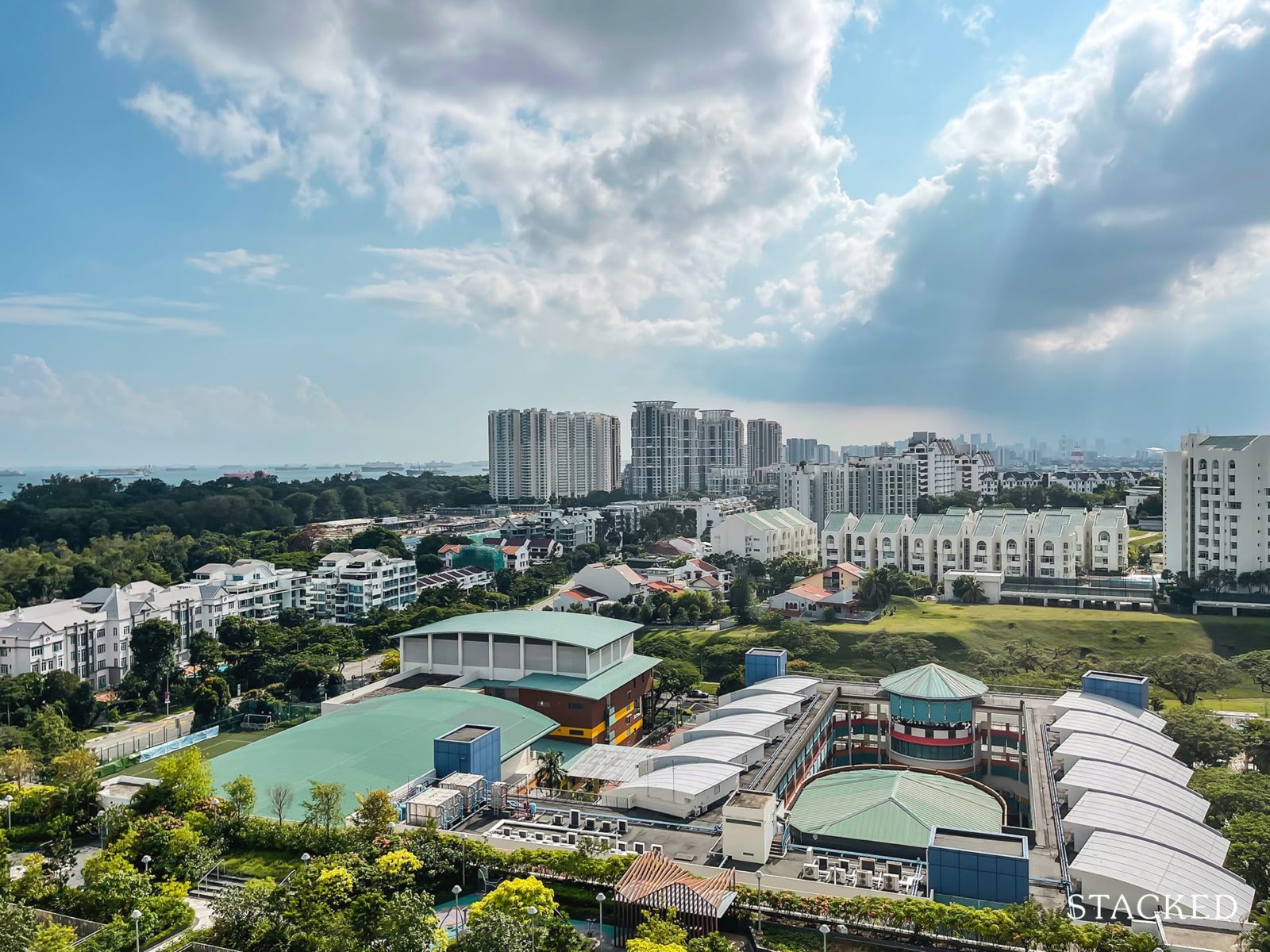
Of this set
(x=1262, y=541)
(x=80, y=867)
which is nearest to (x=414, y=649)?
(x=80, y=867)

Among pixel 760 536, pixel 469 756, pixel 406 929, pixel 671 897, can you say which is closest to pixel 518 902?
pixel 406 929

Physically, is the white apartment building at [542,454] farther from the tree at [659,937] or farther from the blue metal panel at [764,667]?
the tree at [659,937]

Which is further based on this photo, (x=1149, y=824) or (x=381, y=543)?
(x=381, y=543)

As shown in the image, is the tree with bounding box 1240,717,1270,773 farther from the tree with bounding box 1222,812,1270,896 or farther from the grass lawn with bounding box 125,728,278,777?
the grass lawn with bounding box 125,728,278,777

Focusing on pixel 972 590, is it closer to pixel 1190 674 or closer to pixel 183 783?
pixel 1190 674

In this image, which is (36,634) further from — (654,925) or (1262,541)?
(1262,541)
